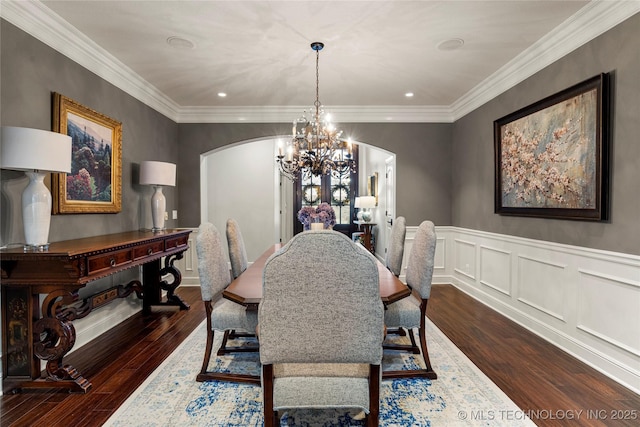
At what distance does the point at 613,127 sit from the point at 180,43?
3.36m

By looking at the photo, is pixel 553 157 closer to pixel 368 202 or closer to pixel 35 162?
pixel 35 162

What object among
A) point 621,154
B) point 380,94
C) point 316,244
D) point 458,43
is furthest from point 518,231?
point 316,244

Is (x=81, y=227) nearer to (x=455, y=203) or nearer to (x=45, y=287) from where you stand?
(x=45, y=287)

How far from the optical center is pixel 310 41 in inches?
115

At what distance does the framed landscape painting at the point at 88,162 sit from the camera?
270cm

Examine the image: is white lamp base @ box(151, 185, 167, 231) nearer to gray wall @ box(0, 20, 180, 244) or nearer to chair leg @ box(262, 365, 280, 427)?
gray wall @ box(0, 20, 180, 244)

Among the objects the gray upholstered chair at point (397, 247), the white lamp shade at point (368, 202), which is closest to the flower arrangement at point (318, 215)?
the gray upholstered chair at point (397, 247)

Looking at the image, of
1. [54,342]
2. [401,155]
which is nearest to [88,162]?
[54,342]

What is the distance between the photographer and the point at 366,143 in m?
5.03

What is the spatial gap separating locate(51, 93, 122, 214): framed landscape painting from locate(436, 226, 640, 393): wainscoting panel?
401 cm

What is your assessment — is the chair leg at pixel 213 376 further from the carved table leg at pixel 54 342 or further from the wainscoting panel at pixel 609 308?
the wainscoting panel at pixel 609 308

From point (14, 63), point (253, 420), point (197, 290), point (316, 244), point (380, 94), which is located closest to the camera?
point (316, 244)

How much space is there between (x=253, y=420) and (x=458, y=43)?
321 centimetres

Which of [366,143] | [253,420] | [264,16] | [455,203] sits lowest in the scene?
[253,420]
